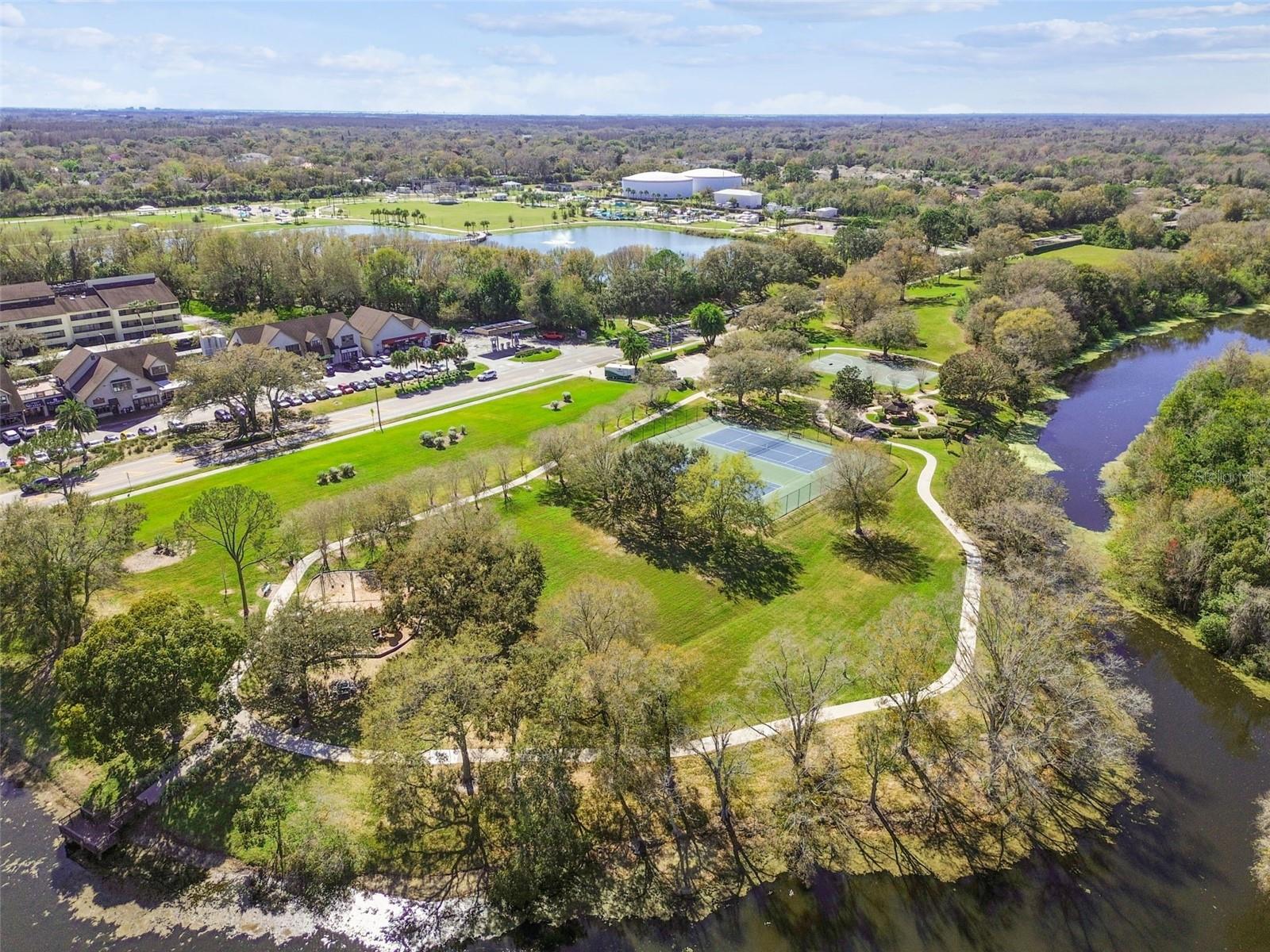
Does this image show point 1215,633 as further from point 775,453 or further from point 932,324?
point 932,324

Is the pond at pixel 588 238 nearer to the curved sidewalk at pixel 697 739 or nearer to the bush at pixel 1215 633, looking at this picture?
the curved sidewalk at pixel 697 739

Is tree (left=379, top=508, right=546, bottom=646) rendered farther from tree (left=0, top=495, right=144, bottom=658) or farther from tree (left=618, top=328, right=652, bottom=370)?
tree (left=618, top=328, right=652, bottom=370)

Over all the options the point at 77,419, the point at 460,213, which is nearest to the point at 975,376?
the point at 77,419

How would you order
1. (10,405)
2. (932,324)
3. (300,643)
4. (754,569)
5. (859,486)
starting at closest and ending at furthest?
(300,643) → (754,569) → (859,486) → (10,405) → (932,324)

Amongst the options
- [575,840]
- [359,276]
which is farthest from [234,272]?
[575,840]

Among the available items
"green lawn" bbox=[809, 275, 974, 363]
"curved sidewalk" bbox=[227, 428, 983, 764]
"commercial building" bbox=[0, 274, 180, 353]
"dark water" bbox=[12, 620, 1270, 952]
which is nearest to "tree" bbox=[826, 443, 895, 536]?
"curved sidewalk" bbox=[227, 428, 983, 764]
